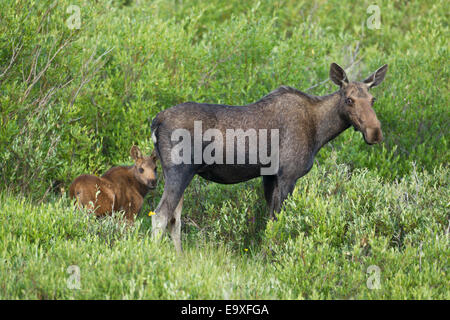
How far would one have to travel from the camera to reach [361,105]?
811cm

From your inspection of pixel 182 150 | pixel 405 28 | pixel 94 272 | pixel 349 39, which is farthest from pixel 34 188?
pixel 405 28

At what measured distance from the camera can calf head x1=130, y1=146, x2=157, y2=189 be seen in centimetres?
915

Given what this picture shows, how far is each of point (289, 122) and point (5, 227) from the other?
3.74 m

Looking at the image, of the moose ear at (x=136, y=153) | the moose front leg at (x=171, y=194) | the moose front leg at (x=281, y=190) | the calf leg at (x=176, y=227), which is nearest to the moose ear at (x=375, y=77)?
the moose front leg at (x=281, y=190)

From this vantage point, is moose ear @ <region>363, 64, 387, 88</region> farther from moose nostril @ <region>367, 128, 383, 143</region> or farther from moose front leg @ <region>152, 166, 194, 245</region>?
moose front leg @ <region>152, 166, 194, 245</region>

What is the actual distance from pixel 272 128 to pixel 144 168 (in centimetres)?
220

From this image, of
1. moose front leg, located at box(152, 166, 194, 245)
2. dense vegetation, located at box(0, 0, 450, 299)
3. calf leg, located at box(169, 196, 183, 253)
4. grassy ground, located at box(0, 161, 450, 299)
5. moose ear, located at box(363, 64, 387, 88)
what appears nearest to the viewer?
grassy ground, located at box(0, 161, 450, 299)

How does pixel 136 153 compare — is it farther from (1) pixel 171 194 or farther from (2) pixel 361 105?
(2) pixel 361 105

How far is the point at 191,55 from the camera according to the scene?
1281 cm

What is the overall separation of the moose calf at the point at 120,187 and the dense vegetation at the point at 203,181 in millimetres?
298

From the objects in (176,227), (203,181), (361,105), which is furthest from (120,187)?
(361,105)

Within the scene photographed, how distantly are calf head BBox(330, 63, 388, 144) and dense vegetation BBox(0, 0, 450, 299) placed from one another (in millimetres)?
891

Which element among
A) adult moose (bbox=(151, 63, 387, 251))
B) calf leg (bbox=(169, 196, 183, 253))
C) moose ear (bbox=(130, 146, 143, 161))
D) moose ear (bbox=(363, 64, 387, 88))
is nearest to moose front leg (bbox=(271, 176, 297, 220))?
adult moose (bbox=(151, 63, 387, 251))

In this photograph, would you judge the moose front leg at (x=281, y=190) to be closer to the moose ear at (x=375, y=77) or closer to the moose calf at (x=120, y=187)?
the moose ear at (x=375, y=77)
